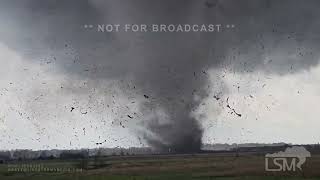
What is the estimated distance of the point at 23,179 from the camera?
7981cm

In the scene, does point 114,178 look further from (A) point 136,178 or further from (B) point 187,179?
(B) point 187,179

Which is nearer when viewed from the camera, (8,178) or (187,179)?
(187,179)

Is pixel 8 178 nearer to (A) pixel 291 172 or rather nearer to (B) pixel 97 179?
(B) pixel 97 179

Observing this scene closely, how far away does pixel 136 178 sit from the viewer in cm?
7794

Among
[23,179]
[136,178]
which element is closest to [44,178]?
[23,179]

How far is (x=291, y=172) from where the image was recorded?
256 feet

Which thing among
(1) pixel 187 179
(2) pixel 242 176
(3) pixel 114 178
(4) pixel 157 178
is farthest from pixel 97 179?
(2) pixel 242 176

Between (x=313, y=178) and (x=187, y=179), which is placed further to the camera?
(x=187, y=179)

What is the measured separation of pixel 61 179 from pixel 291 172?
3828 cm

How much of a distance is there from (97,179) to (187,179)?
15446 millimetres

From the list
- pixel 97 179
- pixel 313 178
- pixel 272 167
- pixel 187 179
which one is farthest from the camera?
pixel 272 167

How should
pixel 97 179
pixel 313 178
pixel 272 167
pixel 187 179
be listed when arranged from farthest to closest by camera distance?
pixel 272 167, pixel 97 179, pixel 187 179, pixel 313 178

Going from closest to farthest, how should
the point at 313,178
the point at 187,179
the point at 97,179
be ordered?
the point at 313,178 → the point at 187,179 → the point at 97,179

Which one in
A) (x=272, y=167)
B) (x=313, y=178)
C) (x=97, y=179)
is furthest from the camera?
(x=272, y=167)
